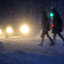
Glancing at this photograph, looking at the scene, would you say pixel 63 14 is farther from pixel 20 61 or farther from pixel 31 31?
pixel 20 61

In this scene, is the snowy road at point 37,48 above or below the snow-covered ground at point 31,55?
below

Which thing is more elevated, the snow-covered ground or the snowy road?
the snow-covered ground

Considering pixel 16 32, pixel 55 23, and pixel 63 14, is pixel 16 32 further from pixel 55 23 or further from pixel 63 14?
pixel 63 14

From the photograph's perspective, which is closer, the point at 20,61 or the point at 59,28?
the point at 20,61

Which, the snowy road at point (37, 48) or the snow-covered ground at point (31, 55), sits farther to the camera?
the snowy road at point (37, 48)

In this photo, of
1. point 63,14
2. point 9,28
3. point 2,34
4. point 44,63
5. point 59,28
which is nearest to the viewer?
point 44,63

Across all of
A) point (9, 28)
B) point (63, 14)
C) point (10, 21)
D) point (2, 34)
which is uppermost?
point (63, 14)

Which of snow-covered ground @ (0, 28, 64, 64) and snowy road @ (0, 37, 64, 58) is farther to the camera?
snowy road @ (0, 37, 64, 58)

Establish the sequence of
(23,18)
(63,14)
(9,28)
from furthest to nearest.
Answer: (63,14), (23,18), (9,28)

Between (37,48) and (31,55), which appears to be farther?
(37,48)

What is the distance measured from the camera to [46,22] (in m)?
5.29

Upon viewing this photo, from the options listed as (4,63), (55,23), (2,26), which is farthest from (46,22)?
(2,26)

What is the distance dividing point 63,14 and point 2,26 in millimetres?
21372

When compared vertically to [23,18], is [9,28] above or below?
below
